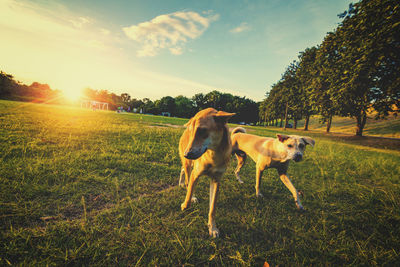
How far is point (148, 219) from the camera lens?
7.70ft

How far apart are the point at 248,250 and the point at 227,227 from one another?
504 mm

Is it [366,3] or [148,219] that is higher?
[366,3]

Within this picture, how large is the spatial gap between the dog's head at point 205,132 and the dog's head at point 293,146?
77.7 inches

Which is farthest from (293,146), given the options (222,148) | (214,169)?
(214,169)

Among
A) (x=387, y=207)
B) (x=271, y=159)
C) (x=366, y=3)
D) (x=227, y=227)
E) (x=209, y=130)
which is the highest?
(x=366, y=3)

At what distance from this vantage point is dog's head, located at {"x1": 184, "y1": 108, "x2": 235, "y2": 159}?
80.2 inches

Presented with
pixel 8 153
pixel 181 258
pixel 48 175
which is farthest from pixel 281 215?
pixel 8 153

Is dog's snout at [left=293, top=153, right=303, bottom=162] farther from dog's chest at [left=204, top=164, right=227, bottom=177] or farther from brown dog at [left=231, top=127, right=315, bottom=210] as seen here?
dog's chest at [left=204, top=164, right=227, bottom=177]

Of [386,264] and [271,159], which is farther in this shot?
[271,159]

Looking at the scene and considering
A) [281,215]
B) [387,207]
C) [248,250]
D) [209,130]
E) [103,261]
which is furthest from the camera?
[387,207]

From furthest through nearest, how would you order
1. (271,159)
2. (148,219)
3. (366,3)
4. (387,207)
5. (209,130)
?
(366,3), (271,159), (387,207), (148,219), (209,130)

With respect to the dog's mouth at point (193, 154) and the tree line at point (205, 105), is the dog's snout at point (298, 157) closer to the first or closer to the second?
the dog's mouth at point (193, 154)

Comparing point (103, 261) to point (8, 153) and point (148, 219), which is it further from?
point (8, 153)

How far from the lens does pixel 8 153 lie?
12.5 feet
